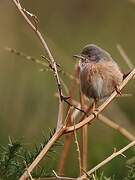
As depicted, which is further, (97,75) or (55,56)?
(55,56)

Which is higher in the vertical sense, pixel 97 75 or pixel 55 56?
pixel 55 56

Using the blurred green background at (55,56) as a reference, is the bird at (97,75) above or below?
below

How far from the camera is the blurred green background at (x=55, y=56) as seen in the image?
16.9 ft

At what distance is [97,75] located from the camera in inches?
151

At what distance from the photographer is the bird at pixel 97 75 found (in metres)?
3.76

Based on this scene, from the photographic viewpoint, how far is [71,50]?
6.65 m

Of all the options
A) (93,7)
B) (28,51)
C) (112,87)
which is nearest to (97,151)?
(112,87)

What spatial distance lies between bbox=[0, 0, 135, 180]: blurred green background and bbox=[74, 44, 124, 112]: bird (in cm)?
60

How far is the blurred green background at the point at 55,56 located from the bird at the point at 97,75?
60cm

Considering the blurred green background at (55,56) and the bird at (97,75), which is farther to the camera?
the blurred green background at (55,56)

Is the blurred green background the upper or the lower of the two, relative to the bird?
upper

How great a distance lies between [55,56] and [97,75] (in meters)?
1.78

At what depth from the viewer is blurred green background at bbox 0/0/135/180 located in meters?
5.16

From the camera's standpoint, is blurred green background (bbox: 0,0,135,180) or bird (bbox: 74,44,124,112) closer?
bird (bbox: 74,44,124,112)
